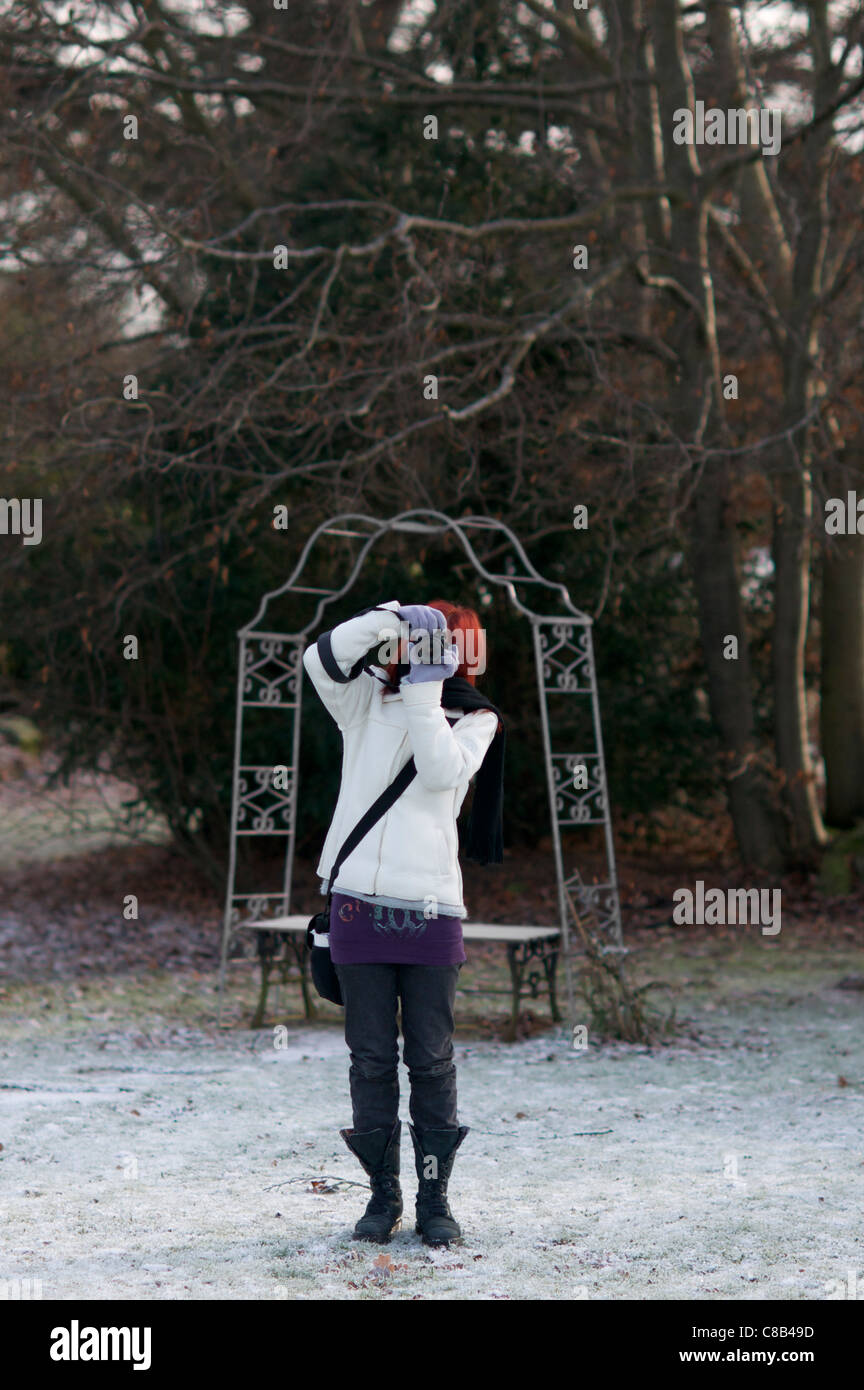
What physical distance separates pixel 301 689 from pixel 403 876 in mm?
6162

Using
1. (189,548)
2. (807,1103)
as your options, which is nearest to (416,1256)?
(807,1103)

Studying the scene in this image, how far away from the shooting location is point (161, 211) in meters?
10.2

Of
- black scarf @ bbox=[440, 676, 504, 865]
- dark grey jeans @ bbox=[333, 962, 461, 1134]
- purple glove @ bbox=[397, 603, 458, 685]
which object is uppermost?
purple glove @ bbox=[397, 603, 458, 685]

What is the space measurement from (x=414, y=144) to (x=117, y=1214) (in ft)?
30.9

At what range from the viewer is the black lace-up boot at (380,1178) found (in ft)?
13.8

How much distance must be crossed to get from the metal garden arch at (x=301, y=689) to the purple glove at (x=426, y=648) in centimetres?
382

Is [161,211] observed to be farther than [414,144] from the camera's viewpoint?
No

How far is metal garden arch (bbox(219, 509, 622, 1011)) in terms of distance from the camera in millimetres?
8180

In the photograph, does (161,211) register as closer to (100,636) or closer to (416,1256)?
(100,636)

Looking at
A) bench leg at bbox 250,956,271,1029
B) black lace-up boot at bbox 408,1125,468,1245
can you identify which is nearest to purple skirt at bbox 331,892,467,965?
black lace-up boot at bbox 408,1125,468,1245

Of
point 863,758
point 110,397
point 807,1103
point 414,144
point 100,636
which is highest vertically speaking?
point 414,144

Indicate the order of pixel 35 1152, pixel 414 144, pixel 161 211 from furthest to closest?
pixel 414 144
pixel 161 211
pixel 35 1152

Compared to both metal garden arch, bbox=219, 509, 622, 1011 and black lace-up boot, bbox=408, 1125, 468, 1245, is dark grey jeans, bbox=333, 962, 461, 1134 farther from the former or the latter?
metal garden arch, bbox=219, 509, 622, 1011

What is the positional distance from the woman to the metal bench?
3.36 metres
